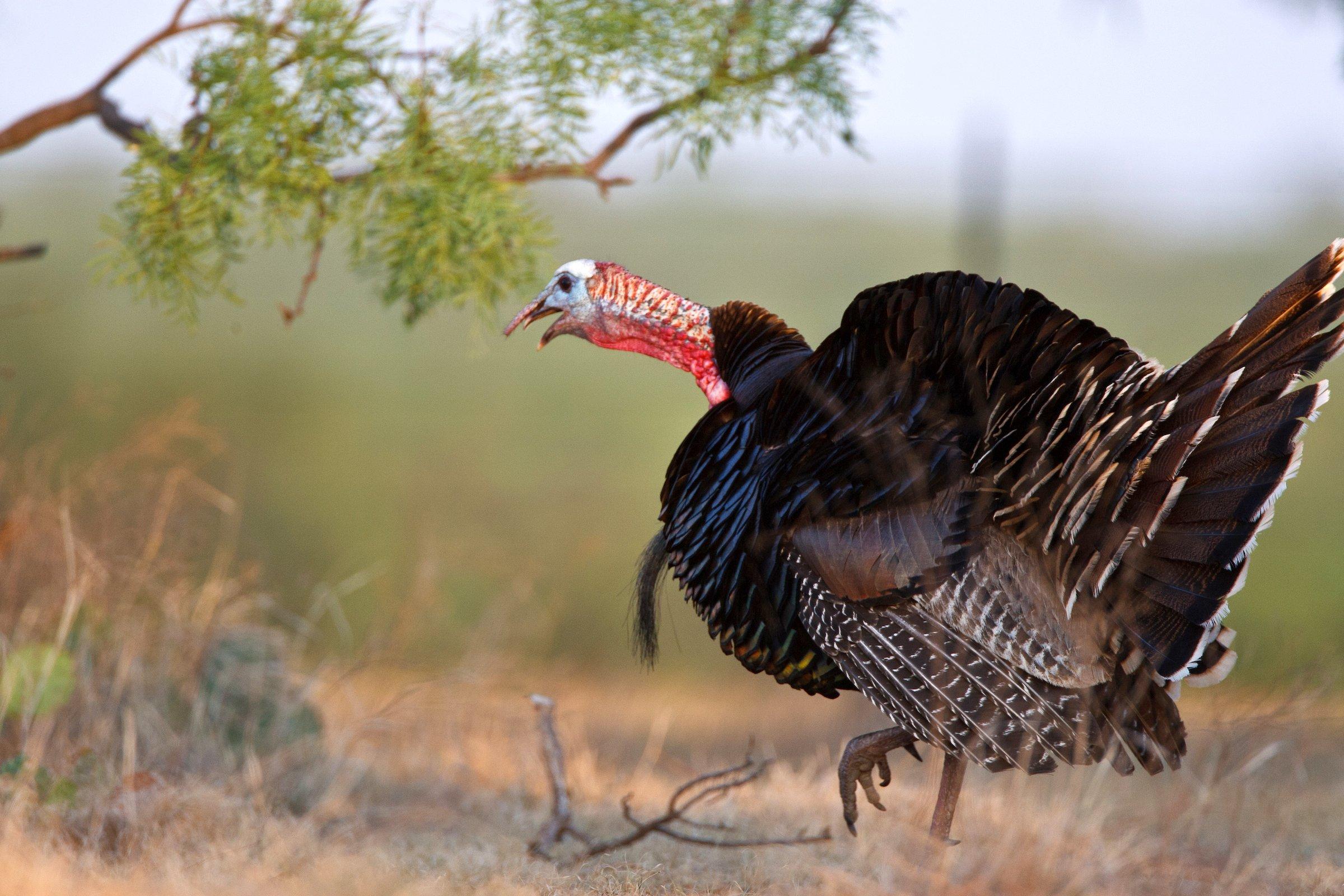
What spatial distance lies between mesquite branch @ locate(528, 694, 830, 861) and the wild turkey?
17.3 inches

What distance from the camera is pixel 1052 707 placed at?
2.42 metres

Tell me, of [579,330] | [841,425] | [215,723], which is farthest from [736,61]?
[215,723]

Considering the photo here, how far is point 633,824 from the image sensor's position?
11.3ft

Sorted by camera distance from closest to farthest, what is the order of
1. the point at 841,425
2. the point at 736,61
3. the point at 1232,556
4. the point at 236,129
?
the point at 1232,556 → the point at 841,425 → the point at 236,129 → the point at 736,61

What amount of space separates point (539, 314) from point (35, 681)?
232cm

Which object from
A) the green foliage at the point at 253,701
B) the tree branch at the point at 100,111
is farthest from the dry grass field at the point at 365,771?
the tree branch at the point at 100,111

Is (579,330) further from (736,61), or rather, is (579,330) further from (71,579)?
(71,579)

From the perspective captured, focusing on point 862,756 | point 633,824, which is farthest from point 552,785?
point 862,756

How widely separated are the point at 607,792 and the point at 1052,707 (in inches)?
92.0

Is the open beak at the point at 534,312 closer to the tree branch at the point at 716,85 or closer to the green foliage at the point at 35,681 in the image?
the tree branch at the point at 716,85

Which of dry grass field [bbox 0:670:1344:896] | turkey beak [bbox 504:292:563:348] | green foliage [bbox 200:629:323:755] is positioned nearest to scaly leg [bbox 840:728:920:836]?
dry grass field [bbox 0:670:1344:896]

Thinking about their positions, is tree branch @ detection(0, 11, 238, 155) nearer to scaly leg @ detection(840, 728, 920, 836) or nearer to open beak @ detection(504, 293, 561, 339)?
open beak @ detection(504, 293, 561, 339)

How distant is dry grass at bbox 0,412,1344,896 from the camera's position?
9.03 ft

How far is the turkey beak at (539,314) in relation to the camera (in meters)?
3.28
